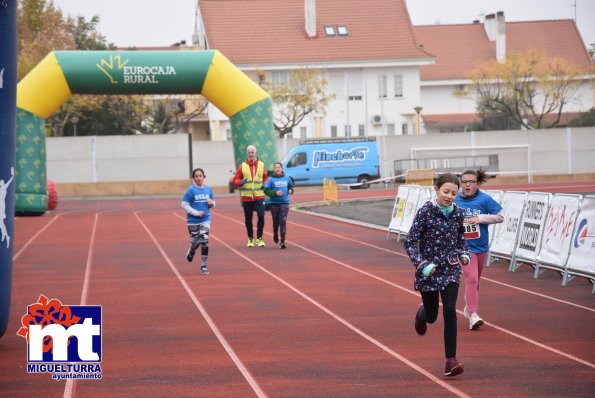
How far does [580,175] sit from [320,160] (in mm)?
Result: 12124

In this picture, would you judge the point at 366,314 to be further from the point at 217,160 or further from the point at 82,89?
the point at 217,160

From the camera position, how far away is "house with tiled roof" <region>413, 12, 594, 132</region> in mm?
71812

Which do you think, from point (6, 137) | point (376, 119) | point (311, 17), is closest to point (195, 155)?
point (376, 119)

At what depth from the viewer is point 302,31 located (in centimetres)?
6638

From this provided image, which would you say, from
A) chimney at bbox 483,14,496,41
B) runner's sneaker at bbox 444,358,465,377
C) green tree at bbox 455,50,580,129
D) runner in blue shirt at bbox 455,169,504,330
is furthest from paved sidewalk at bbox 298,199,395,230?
chimney at bbox 483,14,496,41

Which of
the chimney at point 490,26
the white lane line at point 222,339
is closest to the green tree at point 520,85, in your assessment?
the chimney at point 490,26

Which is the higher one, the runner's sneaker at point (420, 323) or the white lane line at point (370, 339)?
the runner's sneaker at point (420, 323)

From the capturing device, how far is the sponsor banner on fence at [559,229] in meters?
14.7

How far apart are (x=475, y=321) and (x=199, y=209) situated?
638 cm

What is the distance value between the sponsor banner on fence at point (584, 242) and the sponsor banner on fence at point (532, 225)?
3.72 ft

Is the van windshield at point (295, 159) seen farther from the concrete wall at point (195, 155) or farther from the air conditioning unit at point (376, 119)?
the air conditioning unit at point (376, 119)

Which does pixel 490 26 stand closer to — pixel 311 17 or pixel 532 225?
pixel 311 17

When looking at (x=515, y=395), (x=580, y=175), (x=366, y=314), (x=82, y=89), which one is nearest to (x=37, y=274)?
(x=366, y=314)

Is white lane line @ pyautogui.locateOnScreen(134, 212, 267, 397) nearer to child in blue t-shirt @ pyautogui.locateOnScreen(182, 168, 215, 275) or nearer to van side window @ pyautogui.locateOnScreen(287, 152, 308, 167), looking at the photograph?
child in blue t-shirt @ pyautogui.locateOnScreen(182, 168, 215, 275)
